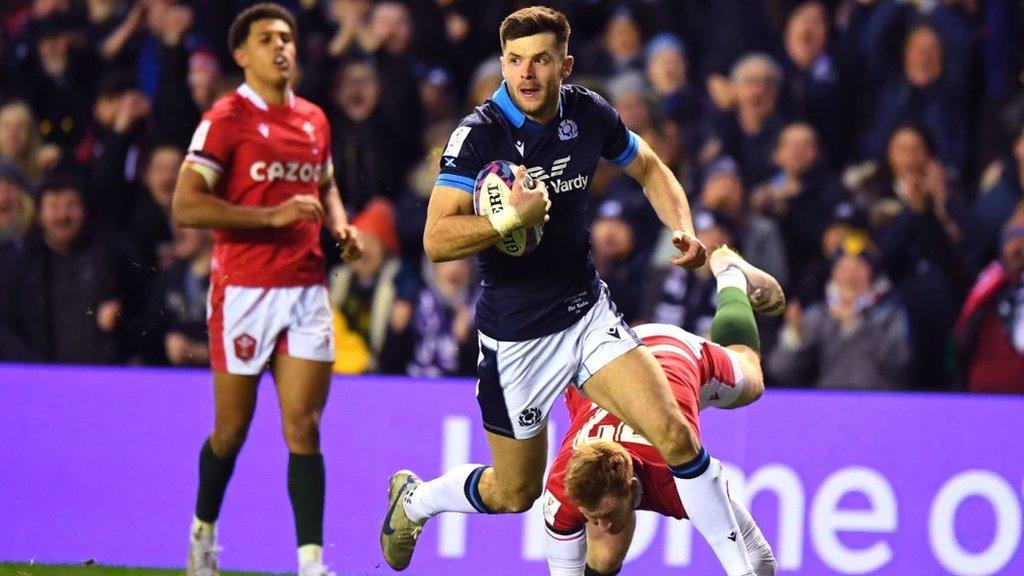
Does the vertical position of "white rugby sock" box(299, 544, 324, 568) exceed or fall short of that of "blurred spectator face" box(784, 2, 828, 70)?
it falls short

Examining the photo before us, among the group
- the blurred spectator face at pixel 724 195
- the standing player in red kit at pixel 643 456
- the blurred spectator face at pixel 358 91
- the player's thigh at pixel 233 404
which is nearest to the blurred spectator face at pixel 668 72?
the blurred spectator face at pixel 724 195

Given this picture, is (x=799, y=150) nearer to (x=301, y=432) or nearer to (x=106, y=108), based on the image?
(x=301, y=432)

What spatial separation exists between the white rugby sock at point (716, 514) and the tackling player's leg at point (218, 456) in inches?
86.8

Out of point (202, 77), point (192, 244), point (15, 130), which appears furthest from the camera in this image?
point (15, 130)

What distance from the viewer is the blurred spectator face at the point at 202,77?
35.1 feet

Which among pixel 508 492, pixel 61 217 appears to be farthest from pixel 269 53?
pixel 61 217

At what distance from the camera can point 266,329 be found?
7.27 metres

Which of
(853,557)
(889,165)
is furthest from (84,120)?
(853,557)

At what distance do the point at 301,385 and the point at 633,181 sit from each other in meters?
3.25

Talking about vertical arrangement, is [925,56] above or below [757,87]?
above

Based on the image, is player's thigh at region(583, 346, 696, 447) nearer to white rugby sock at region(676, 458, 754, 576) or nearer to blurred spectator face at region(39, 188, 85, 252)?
white rugby sock at region(676, 458, 754, 576)

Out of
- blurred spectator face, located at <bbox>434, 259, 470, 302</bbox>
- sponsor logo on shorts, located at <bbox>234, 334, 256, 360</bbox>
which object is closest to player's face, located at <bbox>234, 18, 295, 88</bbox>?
sponsor logo on shorts, located at <bbox>234, 334, 256, 360</bbox>

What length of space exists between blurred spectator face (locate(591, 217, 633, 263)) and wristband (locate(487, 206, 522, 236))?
3896mm

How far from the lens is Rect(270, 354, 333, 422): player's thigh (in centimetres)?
715
